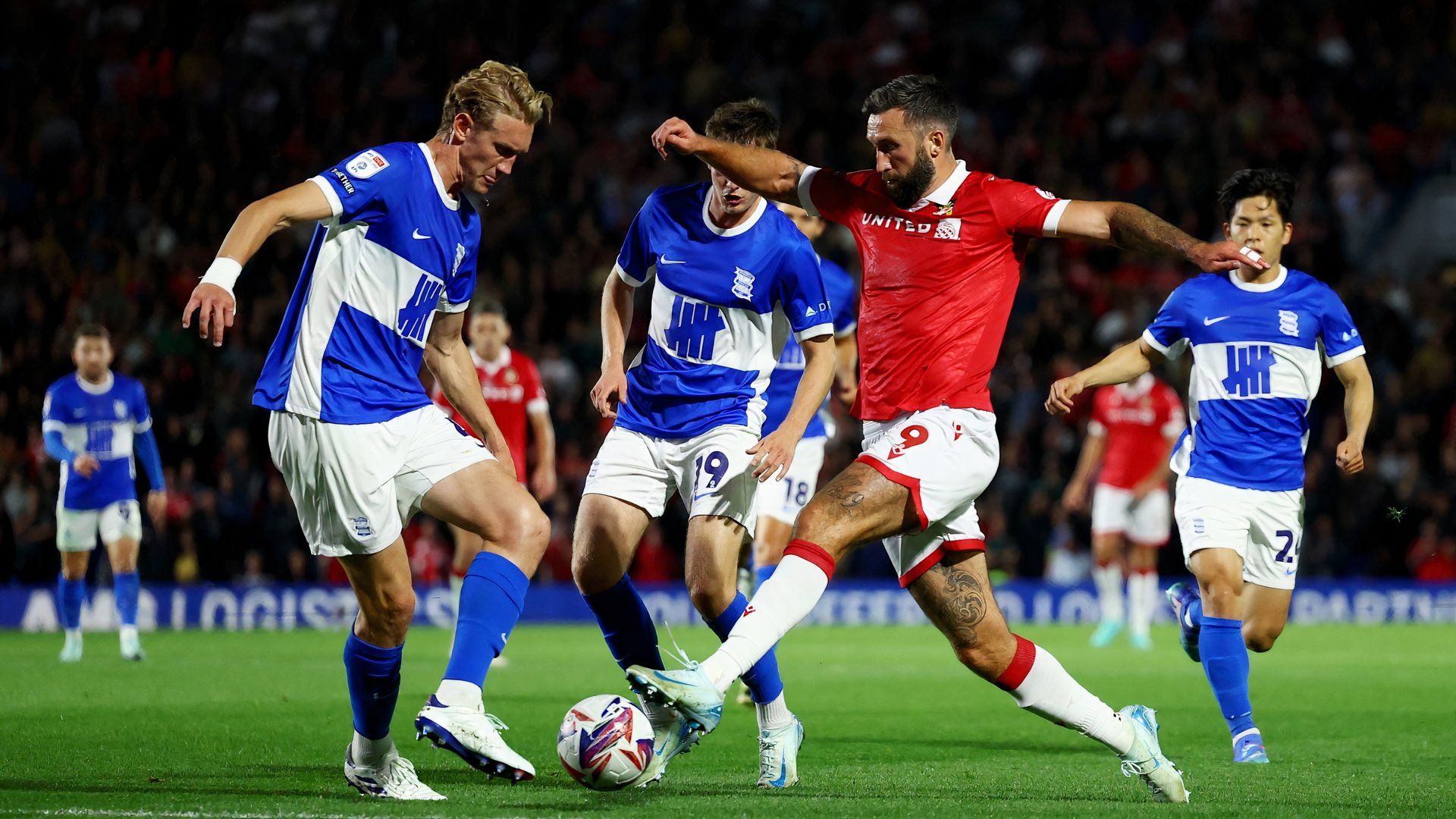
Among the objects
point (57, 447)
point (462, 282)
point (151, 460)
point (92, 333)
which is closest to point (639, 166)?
point (92, 333)

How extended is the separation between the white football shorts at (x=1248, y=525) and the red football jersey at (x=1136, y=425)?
7973mm

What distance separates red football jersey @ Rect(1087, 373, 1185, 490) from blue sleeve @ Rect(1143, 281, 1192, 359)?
796 cm

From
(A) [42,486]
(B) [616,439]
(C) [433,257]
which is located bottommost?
(A) [42,486]

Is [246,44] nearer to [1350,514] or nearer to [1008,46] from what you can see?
[1008,46]

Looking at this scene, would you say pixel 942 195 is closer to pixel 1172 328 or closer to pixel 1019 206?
pixel 1019 206

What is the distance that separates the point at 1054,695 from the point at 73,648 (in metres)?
9.85

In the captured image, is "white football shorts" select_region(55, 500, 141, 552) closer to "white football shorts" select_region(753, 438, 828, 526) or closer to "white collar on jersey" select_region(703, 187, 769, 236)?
"white football shorts" select_region(753, 438, 828, 526)

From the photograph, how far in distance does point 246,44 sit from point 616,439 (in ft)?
60.6

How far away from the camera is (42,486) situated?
17609mm

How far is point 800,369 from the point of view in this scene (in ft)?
32.7

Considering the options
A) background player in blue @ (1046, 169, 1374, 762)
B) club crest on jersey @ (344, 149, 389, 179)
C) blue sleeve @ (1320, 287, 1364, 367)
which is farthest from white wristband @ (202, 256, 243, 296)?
blue sleeve @ (1320, 287, 1364, 367)

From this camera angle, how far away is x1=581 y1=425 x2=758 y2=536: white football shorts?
6750mm

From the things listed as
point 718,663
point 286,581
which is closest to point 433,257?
point 718,663

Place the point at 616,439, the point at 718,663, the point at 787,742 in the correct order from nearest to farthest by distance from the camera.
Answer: the point at 718,663 → the point at 787,742 → the point at 616,439
